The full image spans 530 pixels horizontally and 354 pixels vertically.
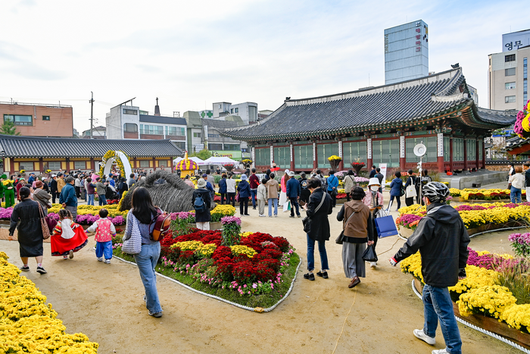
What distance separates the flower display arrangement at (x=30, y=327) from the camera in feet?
8.99

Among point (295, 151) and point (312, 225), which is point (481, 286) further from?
point (295, 151)

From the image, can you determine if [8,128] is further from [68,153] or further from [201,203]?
[201,203]

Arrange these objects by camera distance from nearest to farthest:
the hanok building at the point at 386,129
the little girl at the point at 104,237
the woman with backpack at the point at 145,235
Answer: the woman with backpack at the point at 145,235, the little girl at the point at 104,237, the hanok building at the point at 386,129

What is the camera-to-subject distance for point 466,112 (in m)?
19.9

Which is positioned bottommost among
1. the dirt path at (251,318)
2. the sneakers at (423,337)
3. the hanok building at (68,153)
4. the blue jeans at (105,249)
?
the dirt path at (251,318)

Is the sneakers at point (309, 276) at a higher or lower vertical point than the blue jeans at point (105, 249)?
lower

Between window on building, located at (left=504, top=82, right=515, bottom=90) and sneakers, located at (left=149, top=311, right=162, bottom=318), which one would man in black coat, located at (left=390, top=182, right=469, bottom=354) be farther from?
window on building, located at (left=504, top=82, right=515, bottom=90)

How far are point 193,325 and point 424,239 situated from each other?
10.2 feet

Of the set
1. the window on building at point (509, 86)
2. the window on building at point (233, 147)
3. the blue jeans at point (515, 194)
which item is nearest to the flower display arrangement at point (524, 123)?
the blue jeans at point (515, 194)

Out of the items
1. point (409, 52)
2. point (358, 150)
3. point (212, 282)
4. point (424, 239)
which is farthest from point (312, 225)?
point (409, 52)

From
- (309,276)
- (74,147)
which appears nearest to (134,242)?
(309,276)

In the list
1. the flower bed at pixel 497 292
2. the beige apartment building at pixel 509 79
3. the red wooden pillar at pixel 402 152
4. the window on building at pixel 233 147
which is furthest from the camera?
the window on building at pixel 233 147

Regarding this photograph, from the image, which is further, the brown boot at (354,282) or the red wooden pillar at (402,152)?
the red wooden pillar at (402,152)

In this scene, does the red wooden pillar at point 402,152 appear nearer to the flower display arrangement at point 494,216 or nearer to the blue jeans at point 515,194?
the blue jeans at point 515,194
